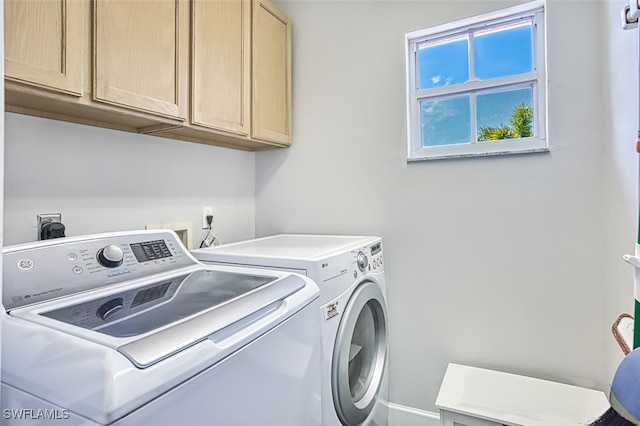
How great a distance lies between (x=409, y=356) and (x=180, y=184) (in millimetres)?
1501

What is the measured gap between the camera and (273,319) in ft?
2.65

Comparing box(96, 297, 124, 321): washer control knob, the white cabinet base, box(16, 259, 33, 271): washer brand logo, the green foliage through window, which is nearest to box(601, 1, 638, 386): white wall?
the white cabinet base

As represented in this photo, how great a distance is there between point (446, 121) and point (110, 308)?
1.73 m

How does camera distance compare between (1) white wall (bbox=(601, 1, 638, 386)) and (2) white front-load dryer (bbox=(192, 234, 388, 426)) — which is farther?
(2) white front-load dryer (bbox=(192, 234, 388, 426))

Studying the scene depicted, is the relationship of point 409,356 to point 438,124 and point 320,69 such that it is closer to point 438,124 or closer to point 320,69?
point 438,124

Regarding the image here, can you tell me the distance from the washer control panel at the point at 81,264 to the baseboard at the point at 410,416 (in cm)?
136

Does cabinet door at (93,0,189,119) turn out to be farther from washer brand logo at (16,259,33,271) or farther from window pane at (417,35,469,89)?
window pane at (417,35,469,89)

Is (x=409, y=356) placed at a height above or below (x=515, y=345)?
below

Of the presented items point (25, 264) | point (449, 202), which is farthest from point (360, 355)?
point (25, 264)

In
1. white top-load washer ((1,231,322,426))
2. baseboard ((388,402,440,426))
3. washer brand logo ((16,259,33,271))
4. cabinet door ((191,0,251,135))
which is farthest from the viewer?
baseboard ((388,402,440,426))

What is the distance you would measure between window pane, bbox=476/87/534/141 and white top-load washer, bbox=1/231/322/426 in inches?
50.0

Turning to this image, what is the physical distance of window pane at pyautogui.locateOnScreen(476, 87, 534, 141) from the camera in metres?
1.64

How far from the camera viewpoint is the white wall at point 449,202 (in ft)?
4.73

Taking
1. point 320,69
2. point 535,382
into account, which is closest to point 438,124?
point 320,69
